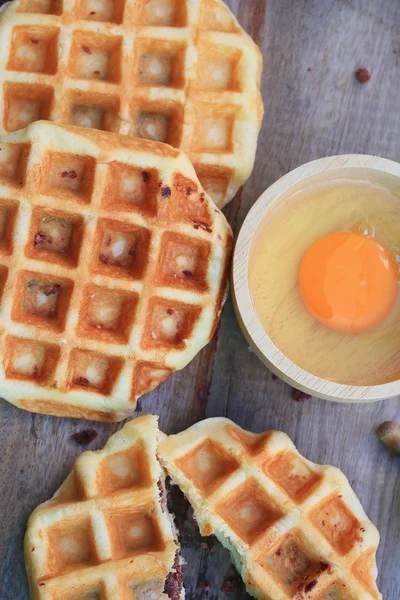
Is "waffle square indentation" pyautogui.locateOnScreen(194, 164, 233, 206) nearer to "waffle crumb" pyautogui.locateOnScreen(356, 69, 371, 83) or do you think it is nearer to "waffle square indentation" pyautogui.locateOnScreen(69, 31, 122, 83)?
"waffle square indentation" pyautogui.locateOnScreen(69, 31, 122, 83)

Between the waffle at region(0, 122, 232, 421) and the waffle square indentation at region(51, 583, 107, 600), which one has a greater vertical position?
the waffle at region(0, 122, 232, 421)

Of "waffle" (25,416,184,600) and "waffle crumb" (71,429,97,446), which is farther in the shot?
"waffle crumb" (71,429,97,446)

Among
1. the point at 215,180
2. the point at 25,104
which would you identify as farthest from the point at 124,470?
the point at 25,104

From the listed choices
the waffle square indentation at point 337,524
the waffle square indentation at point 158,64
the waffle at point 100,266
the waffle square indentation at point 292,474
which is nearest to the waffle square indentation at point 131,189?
the waffle at point 100,266

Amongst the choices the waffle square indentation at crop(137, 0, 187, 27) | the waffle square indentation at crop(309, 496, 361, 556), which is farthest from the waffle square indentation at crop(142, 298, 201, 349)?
the waffle square indentation at crop(137, 0, 187, 27)

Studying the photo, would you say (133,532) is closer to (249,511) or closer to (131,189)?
(249,511)

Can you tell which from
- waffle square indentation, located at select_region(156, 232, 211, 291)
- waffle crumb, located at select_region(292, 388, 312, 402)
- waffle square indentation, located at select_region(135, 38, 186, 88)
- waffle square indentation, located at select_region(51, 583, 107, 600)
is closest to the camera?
waffle square indentation, located at select_region(51, 583, 107, 600)

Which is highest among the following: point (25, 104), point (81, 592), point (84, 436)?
point (25, 104)
